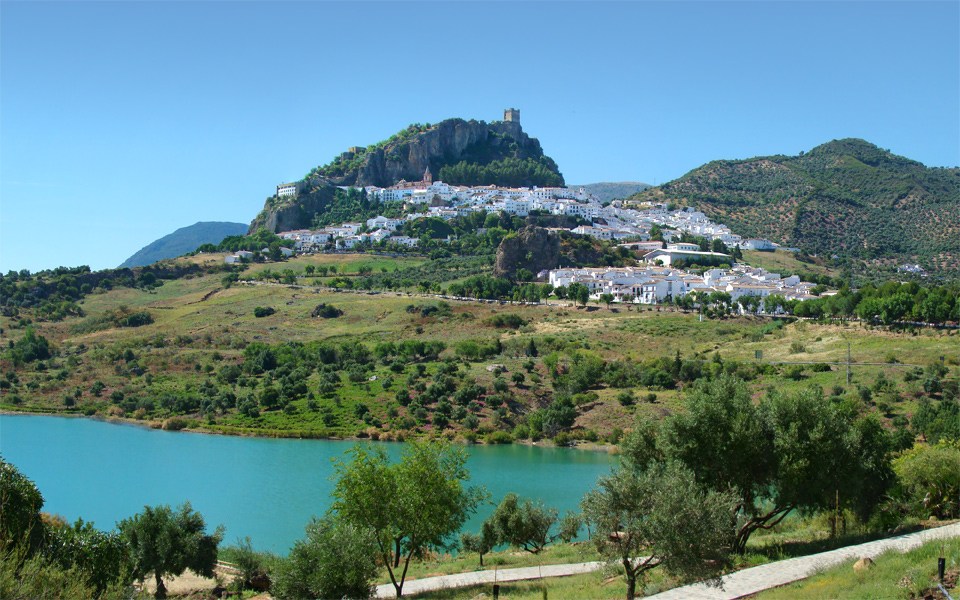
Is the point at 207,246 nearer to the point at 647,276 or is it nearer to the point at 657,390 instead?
the point at 647,276

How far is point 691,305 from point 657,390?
2058 centimetres

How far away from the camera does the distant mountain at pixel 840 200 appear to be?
3720 inches

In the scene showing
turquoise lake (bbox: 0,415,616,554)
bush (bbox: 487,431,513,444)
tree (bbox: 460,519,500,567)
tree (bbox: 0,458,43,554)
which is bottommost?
bush (bbox: 487,431,513,444)

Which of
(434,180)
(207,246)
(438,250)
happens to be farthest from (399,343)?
(434,180)

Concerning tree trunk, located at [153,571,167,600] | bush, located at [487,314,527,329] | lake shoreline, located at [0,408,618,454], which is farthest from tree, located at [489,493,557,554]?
bush, located at [487,314,527,329]

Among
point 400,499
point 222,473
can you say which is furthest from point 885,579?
point 222,473

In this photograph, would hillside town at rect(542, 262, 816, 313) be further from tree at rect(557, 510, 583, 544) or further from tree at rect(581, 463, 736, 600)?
tree at rect(581, 463, 736, 600)

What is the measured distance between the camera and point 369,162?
4478 inches

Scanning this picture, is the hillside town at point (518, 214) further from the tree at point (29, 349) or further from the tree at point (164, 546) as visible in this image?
the tree at point (164, 546)

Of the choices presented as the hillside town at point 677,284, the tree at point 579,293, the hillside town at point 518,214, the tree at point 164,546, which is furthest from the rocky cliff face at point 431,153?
the tree at point 164,546

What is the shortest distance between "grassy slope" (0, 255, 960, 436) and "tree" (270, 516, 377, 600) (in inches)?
1082

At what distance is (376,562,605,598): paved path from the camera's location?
14.5m

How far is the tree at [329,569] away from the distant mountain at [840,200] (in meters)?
88.2

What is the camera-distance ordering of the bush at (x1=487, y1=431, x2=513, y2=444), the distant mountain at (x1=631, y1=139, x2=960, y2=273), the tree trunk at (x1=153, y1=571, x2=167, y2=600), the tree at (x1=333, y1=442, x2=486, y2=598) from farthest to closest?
the distant mountain at (x1=631, y1=139, x2=960, y2=273)
the bush at (x1=487, y1=431, x2=513, y2=444)
the tree trunk at (x1=153, y1=571, x2=167, y2=600)
the tree at (x1=333, y1=442, x2=486, y2=598)
